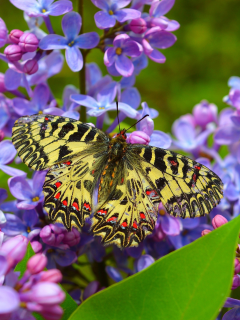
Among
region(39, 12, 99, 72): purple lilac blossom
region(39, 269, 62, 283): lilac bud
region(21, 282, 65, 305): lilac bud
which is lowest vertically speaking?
region(39, 269, 62, 283): lilac bud

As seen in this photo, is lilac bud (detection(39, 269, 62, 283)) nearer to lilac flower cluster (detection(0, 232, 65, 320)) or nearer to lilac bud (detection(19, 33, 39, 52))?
lilac flower cluster (detection(0, 232, 65, 320))

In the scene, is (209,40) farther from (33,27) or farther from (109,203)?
(109,203)

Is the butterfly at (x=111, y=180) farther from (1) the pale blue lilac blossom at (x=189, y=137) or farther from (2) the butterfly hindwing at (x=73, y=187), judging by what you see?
(1) the pale blue lilac blossom at (x=189, y=137)

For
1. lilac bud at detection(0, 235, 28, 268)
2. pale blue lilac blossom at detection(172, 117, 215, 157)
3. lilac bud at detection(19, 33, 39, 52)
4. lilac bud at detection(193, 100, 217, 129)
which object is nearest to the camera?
lilac bud at detection(0, 235, 28, 268)

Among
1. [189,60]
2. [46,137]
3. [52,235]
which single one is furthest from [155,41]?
[189,60]

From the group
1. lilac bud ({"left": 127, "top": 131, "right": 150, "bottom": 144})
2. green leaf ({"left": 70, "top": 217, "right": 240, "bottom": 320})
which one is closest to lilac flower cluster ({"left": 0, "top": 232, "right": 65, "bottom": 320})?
green leaf ({"left": 70, "top": 217, "right": 240, "bottom": 320})

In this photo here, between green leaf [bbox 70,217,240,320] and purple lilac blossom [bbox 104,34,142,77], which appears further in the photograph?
purple lilac blossom [bbox 104,34,142,77]

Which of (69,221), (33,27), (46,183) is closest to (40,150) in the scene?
(46,183)

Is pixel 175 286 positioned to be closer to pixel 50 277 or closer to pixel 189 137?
pixel 50 277
